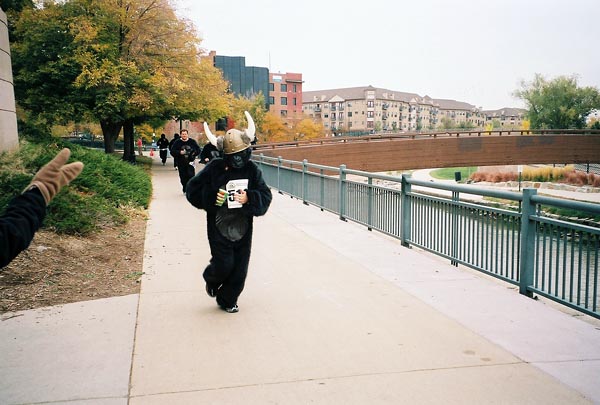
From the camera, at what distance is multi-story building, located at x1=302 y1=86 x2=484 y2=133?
14275 centimetres

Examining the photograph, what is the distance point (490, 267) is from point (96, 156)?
10527 millimetres

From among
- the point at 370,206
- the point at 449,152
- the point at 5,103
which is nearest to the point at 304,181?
the point at 370,206

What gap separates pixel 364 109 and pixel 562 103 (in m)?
63.3

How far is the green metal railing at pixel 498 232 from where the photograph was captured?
5133mm

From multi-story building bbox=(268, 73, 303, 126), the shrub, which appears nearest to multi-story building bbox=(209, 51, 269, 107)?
multi-story building bbox=(268, 73, 303, 126)

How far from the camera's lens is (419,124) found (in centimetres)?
16262

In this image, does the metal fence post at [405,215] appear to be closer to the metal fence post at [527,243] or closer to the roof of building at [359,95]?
the metal fence post at [527,243]

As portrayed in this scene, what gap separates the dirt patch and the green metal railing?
160 inches

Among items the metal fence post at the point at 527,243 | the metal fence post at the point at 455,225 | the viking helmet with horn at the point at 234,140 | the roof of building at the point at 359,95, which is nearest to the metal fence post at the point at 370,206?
the metal fence post at the point at 455,225

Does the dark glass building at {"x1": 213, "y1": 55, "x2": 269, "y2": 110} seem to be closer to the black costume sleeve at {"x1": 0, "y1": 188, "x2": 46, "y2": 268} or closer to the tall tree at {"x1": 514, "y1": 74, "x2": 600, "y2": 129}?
the tall tree at {"x1": 514, "y1": 74, "x2": 600, "y2": 129}

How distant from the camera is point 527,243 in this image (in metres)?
5.78

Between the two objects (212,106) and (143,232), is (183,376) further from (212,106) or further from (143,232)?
(212,106)

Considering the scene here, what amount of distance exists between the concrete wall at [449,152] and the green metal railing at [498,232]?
2732 centimetres

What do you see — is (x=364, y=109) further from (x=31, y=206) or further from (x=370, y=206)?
(x=31, y=206)
